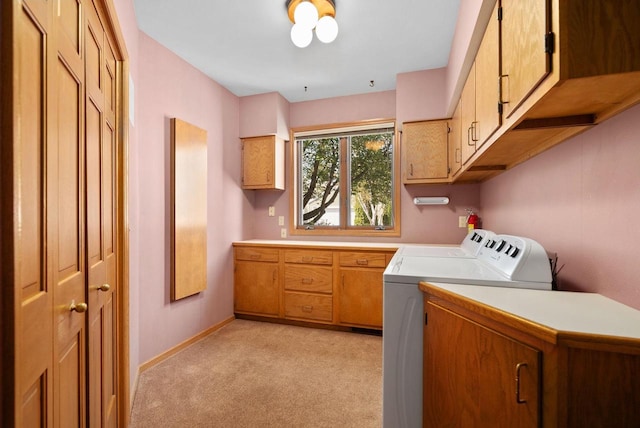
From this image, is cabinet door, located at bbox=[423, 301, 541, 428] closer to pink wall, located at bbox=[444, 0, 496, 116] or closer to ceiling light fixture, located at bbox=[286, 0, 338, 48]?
pink wall, located at bbox=[444, 0, 496, 116]

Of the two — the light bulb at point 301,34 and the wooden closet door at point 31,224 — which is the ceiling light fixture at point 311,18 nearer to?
the light bulb at point 301,34

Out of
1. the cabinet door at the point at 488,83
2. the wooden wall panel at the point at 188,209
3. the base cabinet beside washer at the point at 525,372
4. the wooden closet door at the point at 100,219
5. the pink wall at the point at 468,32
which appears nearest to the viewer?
the base cabinet beside washer at the point at 525,372

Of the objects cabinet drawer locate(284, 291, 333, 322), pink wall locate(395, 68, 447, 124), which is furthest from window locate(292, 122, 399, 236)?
cabinet drawer locate(284, 291, 333, 322)

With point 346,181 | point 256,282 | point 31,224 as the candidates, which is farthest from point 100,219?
point 346,181

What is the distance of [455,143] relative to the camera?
2.52 meters

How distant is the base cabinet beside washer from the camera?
2.36 ft

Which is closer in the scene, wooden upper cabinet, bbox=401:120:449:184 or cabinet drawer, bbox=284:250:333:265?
wooden upper cabinet, bbox=401:120:449:184

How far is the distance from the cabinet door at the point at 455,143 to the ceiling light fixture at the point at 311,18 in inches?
47.0

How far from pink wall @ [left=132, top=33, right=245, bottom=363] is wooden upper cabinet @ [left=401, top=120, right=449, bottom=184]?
1989 mm

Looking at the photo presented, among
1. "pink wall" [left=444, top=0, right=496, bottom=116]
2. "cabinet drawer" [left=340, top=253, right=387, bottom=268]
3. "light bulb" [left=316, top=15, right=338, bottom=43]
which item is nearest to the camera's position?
"pink wall" [left=444, top=0, right=496, bottom=116]

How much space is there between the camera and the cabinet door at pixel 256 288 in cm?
317

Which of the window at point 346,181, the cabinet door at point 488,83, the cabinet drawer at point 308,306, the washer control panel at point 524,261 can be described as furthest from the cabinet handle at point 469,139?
the cabinet drawer at point 308,306

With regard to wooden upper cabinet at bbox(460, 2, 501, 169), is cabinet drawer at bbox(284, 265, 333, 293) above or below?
below

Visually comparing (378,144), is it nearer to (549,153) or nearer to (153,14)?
(549,153)
